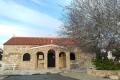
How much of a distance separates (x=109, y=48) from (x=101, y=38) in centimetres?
144

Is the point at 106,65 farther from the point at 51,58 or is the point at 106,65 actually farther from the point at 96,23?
the point at 51,58

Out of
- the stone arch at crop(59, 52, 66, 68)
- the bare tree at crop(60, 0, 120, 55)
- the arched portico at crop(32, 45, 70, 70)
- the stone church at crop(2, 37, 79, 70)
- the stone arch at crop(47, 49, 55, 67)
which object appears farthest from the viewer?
the stone arch at crop(47, 49, 55, 67)

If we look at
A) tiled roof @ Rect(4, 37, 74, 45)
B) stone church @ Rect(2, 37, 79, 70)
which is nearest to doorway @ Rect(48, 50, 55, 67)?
stone church @ Rect(2, 37, 79, 70)

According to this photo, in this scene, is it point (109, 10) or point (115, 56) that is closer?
point (109, 10)

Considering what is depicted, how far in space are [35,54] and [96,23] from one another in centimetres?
1739

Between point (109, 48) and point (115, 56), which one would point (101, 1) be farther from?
point (115, 56)

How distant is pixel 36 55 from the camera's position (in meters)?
37.7

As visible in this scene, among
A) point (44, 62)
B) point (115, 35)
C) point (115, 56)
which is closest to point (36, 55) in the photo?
point (44, 62)

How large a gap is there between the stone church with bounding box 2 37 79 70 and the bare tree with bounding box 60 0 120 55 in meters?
13.0

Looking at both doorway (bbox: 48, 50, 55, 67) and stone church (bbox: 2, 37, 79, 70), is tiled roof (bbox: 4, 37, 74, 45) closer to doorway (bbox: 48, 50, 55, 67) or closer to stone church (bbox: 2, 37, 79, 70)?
stone church (bbox: 2, 37, 79, 70)

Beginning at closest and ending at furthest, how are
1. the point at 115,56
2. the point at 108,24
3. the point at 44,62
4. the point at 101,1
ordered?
the point at 108,24 → the point at 101,1 → the point at 115,56 → the point at 44,62

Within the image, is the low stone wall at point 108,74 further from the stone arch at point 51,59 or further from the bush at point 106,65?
the stone arch at point 51,59

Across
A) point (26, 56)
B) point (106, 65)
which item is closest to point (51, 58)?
point (26, 56)

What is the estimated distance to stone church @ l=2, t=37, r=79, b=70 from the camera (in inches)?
1448
